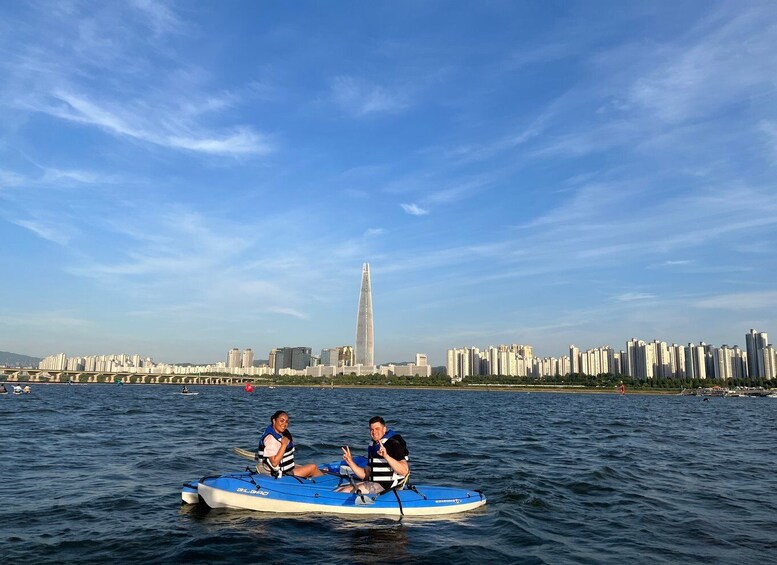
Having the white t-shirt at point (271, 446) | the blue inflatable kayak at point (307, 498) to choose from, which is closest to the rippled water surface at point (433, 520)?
the blue inflatable kayak at point (307, 498)

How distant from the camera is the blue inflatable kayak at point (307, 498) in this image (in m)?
11.8

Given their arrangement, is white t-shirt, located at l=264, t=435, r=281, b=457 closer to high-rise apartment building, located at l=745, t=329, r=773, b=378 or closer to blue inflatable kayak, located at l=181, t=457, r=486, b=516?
blue inflatable kayak, located at l=181, t=457, r=486, b=516

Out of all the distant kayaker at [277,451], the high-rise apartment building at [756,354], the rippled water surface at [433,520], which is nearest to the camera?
the rippled water surface at [433,520]

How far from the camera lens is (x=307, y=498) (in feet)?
39.2

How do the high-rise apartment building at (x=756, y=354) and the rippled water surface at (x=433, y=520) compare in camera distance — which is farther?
the high-rise apartment building at (x=756, y=354)

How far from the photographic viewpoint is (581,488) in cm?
1639

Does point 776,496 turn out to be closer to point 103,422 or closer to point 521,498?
point 521,498

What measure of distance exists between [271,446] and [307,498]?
1.57 meters

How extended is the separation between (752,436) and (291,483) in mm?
33293

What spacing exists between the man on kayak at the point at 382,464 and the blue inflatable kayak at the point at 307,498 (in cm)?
19

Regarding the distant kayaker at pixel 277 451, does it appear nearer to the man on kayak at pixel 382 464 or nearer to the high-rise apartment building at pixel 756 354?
the man on kayak at pixel 382 464

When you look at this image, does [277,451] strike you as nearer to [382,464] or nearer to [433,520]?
[382,464]

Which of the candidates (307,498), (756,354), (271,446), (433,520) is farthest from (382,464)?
(756,354)

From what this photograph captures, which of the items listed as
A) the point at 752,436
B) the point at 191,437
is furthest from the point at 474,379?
the point at 191,437
